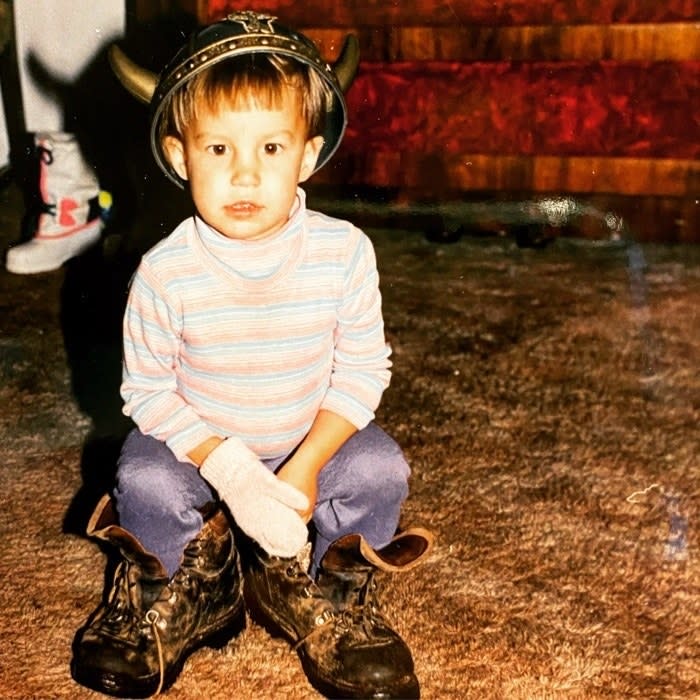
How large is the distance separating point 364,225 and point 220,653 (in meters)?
1.55

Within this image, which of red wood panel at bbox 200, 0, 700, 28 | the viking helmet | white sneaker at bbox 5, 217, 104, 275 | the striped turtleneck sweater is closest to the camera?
the viking helmet

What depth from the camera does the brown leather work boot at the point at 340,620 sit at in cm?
98

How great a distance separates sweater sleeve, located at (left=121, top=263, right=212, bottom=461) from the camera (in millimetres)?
997

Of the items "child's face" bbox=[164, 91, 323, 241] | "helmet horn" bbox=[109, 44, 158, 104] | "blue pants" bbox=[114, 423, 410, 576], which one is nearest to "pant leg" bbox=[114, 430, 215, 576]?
"blue pants" bbox=[114, 423, 410, 576]

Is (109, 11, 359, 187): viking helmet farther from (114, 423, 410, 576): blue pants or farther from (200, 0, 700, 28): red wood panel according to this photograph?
(200, 0, 700, 28): red wood panel

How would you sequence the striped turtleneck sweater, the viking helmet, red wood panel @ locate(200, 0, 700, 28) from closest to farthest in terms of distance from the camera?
the viking helmet, the striped turtleneck sweater, red wood panel @ locate(200, 0, 700, 28)

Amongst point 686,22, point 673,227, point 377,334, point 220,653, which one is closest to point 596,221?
point 673,227

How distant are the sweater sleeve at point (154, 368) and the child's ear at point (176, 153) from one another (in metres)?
0.11

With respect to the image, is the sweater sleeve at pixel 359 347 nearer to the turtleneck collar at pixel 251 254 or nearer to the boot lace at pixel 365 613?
the turtleneck collar at pixel 251 254

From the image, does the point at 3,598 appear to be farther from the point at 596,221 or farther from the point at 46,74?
the point at 46,74

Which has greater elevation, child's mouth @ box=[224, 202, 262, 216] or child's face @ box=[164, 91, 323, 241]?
child's face @ box=[164, 91, 323, 241]

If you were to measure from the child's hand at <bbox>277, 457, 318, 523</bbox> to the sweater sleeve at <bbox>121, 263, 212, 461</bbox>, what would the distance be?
9 cm

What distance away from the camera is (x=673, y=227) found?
225 centimetres

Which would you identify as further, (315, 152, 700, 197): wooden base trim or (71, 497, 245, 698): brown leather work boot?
(315, 152, 700, 197): wooden base trim
